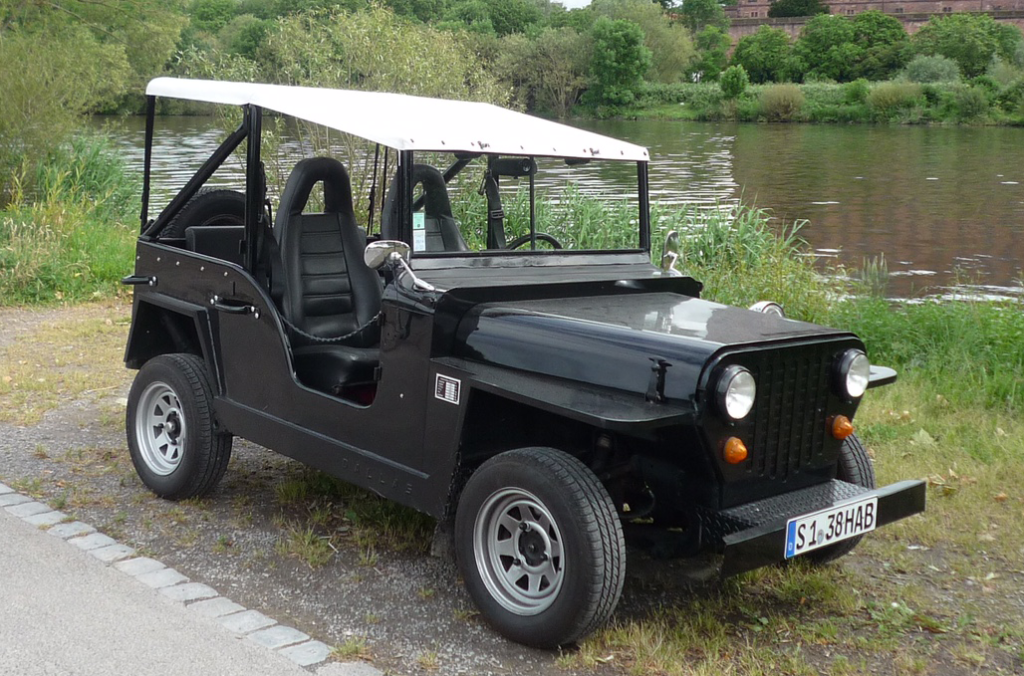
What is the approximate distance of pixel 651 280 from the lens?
499 centimetres

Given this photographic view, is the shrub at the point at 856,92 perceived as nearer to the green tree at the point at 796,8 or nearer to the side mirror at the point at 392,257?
the green tree at the point at 796,8

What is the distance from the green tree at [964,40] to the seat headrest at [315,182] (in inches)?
2925

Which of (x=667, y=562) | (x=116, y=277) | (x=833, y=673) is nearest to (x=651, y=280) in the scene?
(x=667, y=562)

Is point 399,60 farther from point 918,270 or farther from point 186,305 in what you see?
point 186,305

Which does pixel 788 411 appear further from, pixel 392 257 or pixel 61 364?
pixel 61 364

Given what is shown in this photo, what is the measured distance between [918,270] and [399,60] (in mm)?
8638

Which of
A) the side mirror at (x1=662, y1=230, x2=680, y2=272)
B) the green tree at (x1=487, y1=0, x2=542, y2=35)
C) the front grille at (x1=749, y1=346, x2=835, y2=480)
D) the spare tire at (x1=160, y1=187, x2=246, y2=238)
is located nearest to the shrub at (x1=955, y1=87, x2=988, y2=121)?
the green tree at (x1=487, y1=0, x2=542, y2=35)

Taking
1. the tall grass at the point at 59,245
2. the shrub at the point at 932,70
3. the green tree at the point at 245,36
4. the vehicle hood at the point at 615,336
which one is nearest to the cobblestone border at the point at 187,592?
the vehicle hood at the point at 615,336

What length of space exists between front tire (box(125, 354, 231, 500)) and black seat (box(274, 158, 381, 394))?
0.58 m

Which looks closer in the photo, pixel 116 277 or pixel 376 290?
pixel 376 290

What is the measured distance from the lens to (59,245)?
41.3ft

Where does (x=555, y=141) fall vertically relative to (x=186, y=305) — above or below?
above

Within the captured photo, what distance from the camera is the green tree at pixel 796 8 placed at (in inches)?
Answer: 4309

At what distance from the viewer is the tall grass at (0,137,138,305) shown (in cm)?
1179
